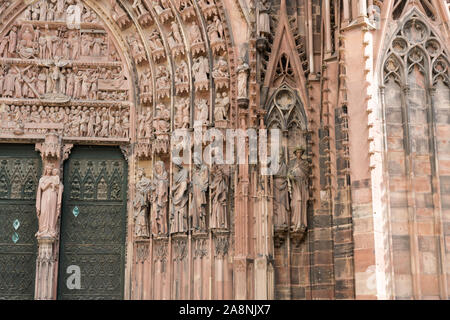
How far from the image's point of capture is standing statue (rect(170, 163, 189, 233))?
545 inches

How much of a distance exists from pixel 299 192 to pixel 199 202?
1.93m

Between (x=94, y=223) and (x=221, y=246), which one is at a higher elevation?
(x=94, y=223)

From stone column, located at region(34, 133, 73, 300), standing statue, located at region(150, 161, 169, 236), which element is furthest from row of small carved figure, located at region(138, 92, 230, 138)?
stone column, located at region(34, 133, 73, 300)

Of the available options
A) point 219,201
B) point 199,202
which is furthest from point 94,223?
point 219,201

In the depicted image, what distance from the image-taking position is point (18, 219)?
14.9 m

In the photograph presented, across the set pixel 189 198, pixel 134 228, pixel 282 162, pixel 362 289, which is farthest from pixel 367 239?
pixel 134 228

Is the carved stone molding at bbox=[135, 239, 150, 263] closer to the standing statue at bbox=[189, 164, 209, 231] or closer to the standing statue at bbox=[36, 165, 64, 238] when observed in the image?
the standing statue at bbox=[189, 164, 209, 231]

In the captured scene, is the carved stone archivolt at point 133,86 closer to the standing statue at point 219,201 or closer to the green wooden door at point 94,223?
the standing statue at point 219,201

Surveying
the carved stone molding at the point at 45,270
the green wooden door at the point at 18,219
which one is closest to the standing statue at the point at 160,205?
the carved stone molding at the point at 45,270

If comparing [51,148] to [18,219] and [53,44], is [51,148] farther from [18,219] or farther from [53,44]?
[53,44]

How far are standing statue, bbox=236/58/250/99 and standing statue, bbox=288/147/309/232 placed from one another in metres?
1.50

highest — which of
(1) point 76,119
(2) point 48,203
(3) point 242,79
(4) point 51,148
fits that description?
(3) point 242,79

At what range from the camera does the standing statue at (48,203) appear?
47.3 ft

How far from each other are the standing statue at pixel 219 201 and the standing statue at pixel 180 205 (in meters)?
0.58
